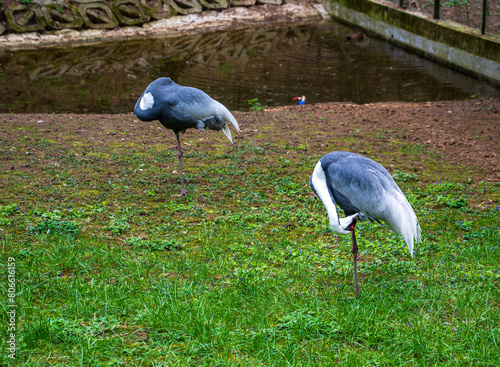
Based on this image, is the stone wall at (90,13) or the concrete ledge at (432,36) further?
the stone wall at (90,13)

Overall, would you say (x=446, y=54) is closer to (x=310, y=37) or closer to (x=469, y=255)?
(x=310, y=37)

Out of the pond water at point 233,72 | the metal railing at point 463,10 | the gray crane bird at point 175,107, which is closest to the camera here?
the gray crane bird at point 175,107

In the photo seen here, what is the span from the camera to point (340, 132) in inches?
332

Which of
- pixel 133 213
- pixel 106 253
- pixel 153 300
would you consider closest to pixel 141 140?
pixel 133 213

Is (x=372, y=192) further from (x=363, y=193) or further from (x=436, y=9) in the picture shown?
(x=436, y=9)

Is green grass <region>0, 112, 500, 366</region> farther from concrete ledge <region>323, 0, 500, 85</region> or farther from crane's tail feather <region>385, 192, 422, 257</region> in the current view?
concrete ledge <region>323, 0, 500, 85</region>

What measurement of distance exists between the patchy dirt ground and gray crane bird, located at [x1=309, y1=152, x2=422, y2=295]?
2.91m

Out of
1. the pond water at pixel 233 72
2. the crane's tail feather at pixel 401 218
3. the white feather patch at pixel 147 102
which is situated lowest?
the pond water at pixel 233 72

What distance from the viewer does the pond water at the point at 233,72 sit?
11.3 metres

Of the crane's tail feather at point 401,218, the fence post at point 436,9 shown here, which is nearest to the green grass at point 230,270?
the crane's tail feather at point 401,218

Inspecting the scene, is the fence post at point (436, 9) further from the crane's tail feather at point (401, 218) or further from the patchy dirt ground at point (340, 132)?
the crane's tail feather at point (401, 218)

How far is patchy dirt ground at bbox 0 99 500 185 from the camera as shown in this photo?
7387 millimetres

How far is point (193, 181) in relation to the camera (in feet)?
22.0

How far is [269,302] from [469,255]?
1915mm
